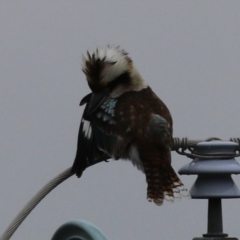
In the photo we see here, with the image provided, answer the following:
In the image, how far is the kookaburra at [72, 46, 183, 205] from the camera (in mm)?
6438

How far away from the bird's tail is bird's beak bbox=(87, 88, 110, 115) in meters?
0.64

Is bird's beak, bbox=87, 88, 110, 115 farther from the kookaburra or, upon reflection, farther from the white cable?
the white cable

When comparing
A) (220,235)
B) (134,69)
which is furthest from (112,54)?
(220,235)

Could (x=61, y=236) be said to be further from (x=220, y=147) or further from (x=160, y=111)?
(x=160, y=111)

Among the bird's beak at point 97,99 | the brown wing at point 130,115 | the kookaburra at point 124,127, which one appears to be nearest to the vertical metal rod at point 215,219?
the kookaburra at point 124,127

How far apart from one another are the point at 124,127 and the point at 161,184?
1.62ft

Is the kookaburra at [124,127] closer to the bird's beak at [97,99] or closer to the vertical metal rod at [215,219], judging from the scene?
the bird's beak at [97,99]

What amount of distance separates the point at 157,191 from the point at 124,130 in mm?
503

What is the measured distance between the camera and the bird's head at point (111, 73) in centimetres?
681

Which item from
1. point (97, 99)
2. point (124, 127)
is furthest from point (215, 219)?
point (97, 99)

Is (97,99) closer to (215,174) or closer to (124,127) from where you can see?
(124,127)

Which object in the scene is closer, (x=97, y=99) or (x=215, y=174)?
(x=215, y=174)

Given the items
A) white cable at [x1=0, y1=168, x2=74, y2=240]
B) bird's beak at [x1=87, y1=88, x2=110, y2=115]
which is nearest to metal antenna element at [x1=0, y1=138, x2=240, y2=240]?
white cable at [x1=0, y1=168, x2=74, y2=240]

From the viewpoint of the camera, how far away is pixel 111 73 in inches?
272
